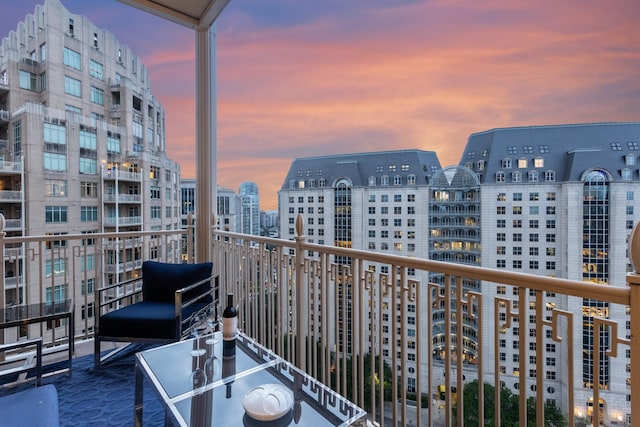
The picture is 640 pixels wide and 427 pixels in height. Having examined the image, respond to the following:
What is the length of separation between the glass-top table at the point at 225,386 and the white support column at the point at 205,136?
65.8 inches

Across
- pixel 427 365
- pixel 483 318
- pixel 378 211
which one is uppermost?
pixel 378 211

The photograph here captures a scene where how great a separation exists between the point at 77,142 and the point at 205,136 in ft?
3.73

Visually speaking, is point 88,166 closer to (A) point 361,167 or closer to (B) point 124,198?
(B) point 124,198

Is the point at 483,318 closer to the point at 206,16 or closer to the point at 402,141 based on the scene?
the point at 402,141

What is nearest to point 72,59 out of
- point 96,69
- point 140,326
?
point 96,69

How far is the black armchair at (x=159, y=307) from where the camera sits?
2.36 metres

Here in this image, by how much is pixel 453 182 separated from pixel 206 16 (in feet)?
9.49

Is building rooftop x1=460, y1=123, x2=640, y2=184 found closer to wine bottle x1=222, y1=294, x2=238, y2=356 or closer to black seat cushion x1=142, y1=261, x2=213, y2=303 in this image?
wine bottle x1=222, y1=294, x2=238, y2=356

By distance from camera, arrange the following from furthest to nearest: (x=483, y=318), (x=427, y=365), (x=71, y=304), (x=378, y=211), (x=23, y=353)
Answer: (x=23, y=353)
(x=71, y=304)
(x=378, y=211)
(x=427, y=365)
(x=483, y=318)

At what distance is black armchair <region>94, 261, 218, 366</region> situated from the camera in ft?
7.74

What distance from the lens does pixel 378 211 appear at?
2.09m

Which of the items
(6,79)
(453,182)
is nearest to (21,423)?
(453,182)

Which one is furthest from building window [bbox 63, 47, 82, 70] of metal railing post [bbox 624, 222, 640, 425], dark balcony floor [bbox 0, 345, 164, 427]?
metal railing post [bbox 624, 222, 640, 425]

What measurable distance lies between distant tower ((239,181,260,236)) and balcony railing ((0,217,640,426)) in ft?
0.49
